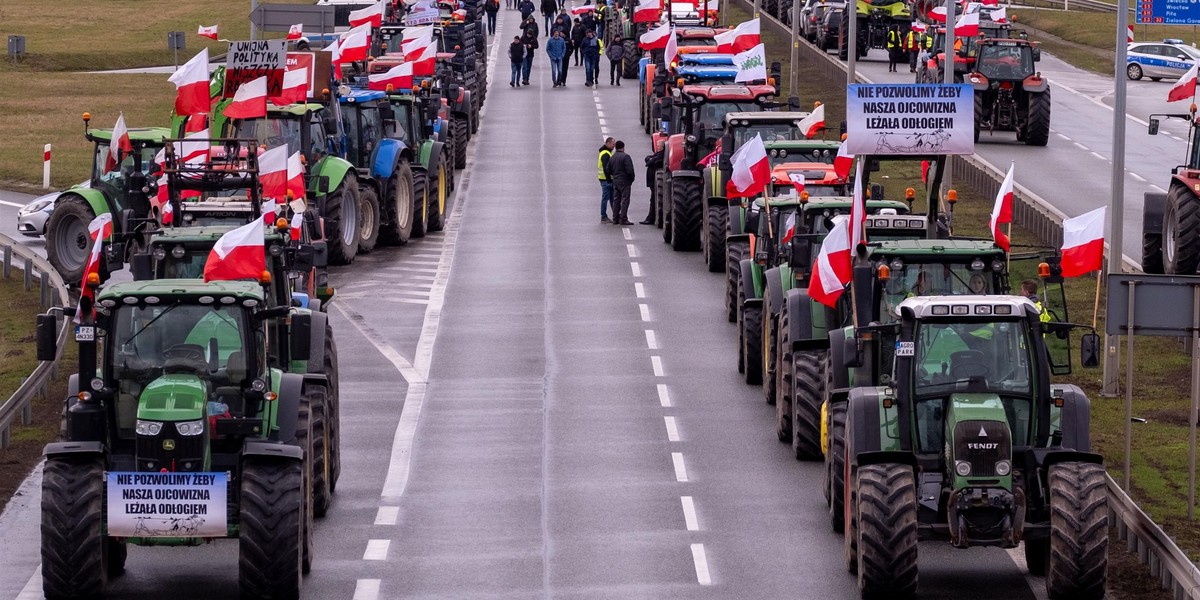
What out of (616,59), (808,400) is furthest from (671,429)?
(616,59)

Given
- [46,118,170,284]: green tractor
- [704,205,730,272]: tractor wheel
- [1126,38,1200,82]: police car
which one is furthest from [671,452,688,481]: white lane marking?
[1126,38,1200,82]: police car

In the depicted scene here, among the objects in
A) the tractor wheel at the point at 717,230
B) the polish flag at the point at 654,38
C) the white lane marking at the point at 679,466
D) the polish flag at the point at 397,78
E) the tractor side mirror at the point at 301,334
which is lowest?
the white lane marking at the point at 679,466

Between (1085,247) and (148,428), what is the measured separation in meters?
9.96

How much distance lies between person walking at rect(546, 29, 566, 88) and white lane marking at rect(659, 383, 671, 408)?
36.3 metres

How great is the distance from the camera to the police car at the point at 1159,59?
207 ft

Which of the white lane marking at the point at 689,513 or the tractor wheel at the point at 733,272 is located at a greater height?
the tractor wheel at the point at 733,272

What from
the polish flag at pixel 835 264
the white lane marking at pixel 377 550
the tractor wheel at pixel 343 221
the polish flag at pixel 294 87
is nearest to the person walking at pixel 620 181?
the tractor wheel at pixel 343 221

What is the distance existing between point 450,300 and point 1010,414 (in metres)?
16.2

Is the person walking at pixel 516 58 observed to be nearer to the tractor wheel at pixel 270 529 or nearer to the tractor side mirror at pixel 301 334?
the tractor side mirror at pixel 301 334

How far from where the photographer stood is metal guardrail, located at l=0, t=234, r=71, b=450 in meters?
22.2

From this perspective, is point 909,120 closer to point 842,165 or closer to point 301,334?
point 842,165

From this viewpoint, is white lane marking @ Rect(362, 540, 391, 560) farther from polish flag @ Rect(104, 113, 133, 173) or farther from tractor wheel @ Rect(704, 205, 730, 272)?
tractor wheel @ Rect(704, 205, 730, 272)

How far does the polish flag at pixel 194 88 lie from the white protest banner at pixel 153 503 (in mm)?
15007

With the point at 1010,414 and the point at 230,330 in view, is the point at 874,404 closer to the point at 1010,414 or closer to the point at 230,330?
the point at 1010,414
